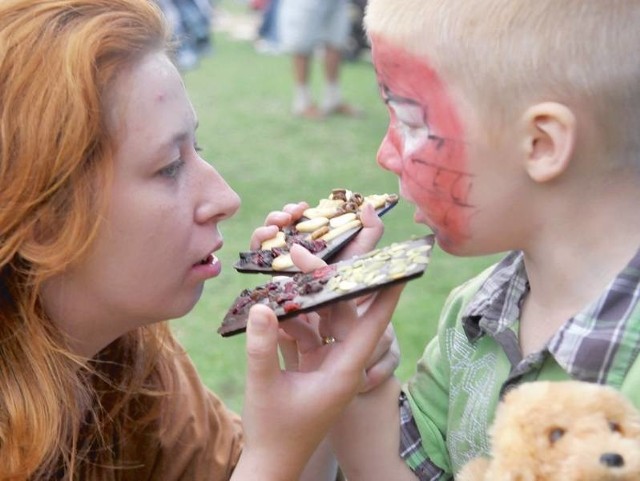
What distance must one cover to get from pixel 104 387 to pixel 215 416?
0.31 m

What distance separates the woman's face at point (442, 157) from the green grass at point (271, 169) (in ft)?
7.65

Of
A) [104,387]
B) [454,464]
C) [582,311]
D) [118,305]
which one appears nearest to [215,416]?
[104,387]

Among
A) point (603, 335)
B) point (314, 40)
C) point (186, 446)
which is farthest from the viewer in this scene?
point (314, 40)

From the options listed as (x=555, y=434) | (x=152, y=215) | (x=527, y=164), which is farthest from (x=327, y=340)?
(x=555, y=434)

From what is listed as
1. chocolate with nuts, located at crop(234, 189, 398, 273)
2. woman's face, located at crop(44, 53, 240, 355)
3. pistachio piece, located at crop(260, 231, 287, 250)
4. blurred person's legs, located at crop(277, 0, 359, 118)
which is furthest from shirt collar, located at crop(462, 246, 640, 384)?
blurred person's legs, located at crop(277, 0, 359, 118)

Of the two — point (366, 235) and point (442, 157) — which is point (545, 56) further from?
point (366, 235)

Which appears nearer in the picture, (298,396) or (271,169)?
(298,396)

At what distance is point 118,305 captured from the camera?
80.0 inches

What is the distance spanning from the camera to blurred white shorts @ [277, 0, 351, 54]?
28.9 ft

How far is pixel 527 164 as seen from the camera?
1.59 m

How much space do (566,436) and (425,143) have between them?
0.58 meters

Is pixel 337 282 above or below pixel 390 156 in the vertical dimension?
below

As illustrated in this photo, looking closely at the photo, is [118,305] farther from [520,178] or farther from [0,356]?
[520,178]

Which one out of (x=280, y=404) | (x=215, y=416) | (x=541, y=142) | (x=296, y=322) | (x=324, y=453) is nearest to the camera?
(x=541, y=142)
